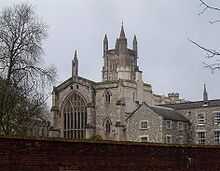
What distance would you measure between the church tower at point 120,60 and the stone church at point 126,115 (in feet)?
86.0

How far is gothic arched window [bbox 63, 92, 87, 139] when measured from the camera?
6988 centimetres

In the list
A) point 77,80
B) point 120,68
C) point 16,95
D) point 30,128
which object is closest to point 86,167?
point 16,95

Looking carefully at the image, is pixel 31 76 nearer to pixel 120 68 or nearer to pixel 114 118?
pixel 114 118

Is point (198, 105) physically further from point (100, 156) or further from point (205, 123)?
point (100, 156)

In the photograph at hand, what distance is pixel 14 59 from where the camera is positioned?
92.9 ft

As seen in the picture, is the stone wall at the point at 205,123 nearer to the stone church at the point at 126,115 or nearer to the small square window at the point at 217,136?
the stone church at the point at 126,115

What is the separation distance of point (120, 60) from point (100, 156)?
87829 mm

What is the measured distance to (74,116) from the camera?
7081 cm

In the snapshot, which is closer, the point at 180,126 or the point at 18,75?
the point at 18,75

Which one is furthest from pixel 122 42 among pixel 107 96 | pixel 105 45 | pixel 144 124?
pixel 144 124

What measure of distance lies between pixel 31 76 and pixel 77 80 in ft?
141

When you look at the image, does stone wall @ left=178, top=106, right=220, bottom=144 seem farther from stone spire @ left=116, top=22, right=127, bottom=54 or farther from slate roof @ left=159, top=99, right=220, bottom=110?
stone spire @ left=116, top=22, right=127, bottom=54

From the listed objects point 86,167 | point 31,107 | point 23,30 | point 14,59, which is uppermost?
point 23,30

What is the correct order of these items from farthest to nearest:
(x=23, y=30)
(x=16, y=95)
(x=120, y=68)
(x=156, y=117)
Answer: (x=120, y=68), (x=156, y=117), (x=23, y=30), (x=16, y=95)
